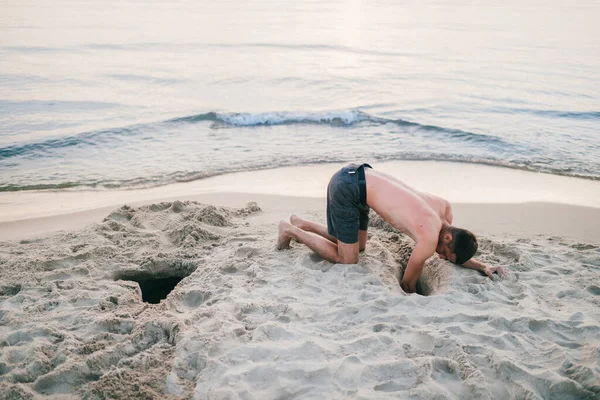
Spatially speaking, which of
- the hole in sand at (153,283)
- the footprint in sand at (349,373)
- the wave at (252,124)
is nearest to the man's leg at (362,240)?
the footprint in sand at (349,373)

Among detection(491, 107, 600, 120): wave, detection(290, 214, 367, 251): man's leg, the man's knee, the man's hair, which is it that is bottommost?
the man's knee

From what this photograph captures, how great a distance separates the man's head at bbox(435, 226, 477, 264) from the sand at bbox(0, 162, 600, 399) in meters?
0.20

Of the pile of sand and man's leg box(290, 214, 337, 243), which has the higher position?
man's leg box(290, 214, 337, 243)

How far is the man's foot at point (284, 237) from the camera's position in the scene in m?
4.48

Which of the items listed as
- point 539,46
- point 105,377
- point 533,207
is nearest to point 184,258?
point 105,377

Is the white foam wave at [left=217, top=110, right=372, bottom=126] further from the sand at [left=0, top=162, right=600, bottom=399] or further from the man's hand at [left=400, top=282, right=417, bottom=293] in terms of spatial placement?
the man's hand at [left=400, top=282, right=417, bottom=293]

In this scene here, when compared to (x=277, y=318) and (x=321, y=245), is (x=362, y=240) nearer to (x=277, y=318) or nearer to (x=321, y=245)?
(x=321, y=245)

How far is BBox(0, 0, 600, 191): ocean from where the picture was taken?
8.43m

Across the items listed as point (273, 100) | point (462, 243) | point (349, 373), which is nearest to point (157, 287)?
point (349, 373)

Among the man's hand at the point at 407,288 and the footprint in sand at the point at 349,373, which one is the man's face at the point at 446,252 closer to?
the man's hand at the point at 407,288

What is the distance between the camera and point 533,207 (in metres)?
5.99

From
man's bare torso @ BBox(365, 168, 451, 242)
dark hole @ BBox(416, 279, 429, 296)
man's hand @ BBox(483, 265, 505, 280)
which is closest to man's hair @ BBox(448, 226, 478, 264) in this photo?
man's bare torso @ BBox(365, 168, 451, 242)

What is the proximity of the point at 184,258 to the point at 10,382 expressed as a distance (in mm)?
1912

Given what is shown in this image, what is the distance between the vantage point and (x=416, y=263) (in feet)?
13.0
